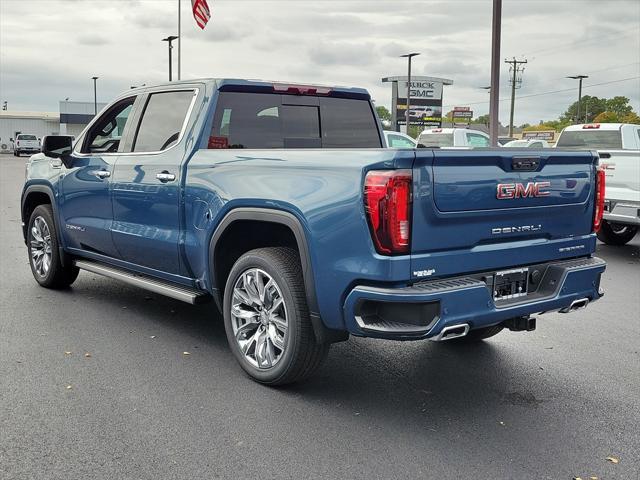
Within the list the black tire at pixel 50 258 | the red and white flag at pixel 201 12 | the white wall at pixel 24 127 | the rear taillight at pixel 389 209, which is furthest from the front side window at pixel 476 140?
the white wall at pixel 24 127

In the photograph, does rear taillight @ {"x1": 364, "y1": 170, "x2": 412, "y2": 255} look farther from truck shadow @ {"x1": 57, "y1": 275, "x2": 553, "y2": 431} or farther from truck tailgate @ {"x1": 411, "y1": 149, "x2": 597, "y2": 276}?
truck shadow @ {"x1": 57, "y1": 275, "x2": 553, "y2": 431}

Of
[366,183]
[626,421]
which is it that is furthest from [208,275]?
[626,421]

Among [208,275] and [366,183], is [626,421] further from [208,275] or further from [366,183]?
[208,275]

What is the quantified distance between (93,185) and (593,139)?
9647 millimetres

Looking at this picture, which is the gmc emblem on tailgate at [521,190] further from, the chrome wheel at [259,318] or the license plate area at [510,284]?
the chrome wheel at [259,318]

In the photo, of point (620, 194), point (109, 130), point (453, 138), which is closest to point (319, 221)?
point (109, 130)

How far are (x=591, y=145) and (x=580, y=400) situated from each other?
9425 millimetres

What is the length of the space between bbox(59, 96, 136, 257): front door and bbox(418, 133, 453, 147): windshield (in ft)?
43.6

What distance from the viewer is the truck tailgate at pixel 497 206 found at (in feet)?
12.6

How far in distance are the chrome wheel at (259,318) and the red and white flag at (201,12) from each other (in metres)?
21.0

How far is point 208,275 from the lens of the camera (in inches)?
199

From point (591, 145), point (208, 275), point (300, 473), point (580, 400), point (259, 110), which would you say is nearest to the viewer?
point (300, 473)

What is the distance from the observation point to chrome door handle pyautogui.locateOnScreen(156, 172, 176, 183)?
5.27 meters

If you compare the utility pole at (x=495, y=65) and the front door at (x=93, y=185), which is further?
the utility pole at (x=495, y=65)
